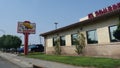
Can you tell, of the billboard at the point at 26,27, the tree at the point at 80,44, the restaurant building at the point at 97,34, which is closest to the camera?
the restaurant building at the point at 97,34

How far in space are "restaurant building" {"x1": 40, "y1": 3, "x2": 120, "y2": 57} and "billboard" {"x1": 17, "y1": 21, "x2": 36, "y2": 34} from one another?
488 inches

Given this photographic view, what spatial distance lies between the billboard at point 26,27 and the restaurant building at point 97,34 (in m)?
12.4

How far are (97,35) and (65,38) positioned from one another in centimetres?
854

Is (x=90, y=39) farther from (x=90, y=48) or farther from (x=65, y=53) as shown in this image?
(x=65, y=53)

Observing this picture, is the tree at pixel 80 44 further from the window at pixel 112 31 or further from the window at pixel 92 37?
the window at pixel 112 31

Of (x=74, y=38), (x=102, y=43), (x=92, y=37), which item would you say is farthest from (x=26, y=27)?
(x=102, y=43)

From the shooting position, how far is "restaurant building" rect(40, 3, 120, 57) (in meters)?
21.4

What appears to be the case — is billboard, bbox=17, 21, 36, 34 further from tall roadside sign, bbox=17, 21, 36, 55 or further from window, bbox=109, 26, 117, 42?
window, bbox=109, 26, 117, 42

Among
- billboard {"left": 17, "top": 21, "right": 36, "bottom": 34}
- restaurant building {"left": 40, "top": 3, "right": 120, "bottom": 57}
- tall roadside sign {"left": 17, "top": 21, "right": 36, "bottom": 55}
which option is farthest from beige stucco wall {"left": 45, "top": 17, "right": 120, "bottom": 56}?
billboard {"left": 17, "top": 21, "right": 36, "bottom": 34}

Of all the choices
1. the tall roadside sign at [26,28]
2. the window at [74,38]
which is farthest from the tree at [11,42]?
the window at [74,38]

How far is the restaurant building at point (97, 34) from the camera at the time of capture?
21406 millimetres

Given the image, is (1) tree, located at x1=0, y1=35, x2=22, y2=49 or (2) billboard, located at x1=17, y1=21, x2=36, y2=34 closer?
(2) billboard, located at x1=17, y1=21, x2=36, y2=34

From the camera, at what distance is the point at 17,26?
44.6 meters

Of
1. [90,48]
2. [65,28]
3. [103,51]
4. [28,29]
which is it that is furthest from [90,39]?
[28,29]
